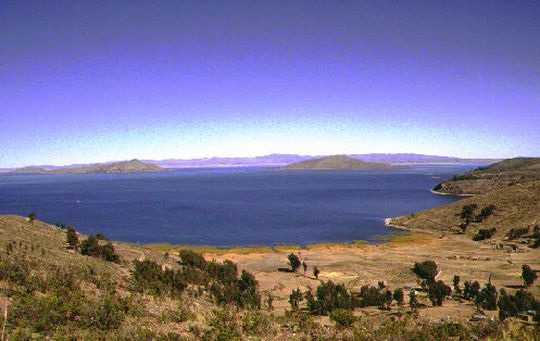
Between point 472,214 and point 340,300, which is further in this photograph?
point 472,214

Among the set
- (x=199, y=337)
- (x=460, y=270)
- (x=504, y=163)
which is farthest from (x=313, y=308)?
(x=504, y=163)

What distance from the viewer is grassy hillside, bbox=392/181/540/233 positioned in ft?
165

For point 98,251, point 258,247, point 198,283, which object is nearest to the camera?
point 198,283

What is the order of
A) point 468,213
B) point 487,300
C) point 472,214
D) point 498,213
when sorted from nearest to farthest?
point 487,300 < point 498,213 < point 468,213 < point 472,214

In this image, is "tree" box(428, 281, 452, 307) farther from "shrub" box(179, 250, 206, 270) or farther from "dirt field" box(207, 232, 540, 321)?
"shrub" box(179, 250, 206, 270)

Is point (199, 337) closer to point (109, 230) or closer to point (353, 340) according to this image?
point (353, 340)

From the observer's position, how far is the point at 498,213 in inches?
2167

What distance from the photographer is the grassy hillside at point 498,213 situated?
165ft

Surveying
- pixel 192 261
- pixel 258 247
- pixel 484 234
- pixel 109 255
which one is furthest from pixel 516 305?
pixel 484 234

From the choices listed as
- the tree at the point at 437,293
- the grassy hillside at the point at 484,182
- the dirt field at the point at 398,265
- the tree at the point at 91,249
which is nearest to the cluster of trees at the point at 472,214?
the dirt field at the point at 398,265

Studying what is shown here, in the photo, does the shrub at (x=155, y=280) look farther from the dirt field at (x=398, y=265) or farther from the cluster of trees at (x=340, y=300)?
the cluster of trees at (x=340, y=300)

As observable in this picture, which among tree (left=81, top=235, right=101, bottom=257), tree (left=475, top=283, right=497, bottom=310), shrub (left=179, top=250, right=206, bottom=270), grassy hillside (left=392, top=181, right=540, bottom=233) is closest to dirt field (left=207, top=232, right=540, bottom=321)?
tree (left=475, top=283, right=497, bottom=310)

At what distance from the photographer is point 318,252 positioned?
4291 cm

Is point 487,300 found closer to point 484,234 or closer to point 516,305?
point 516,305
